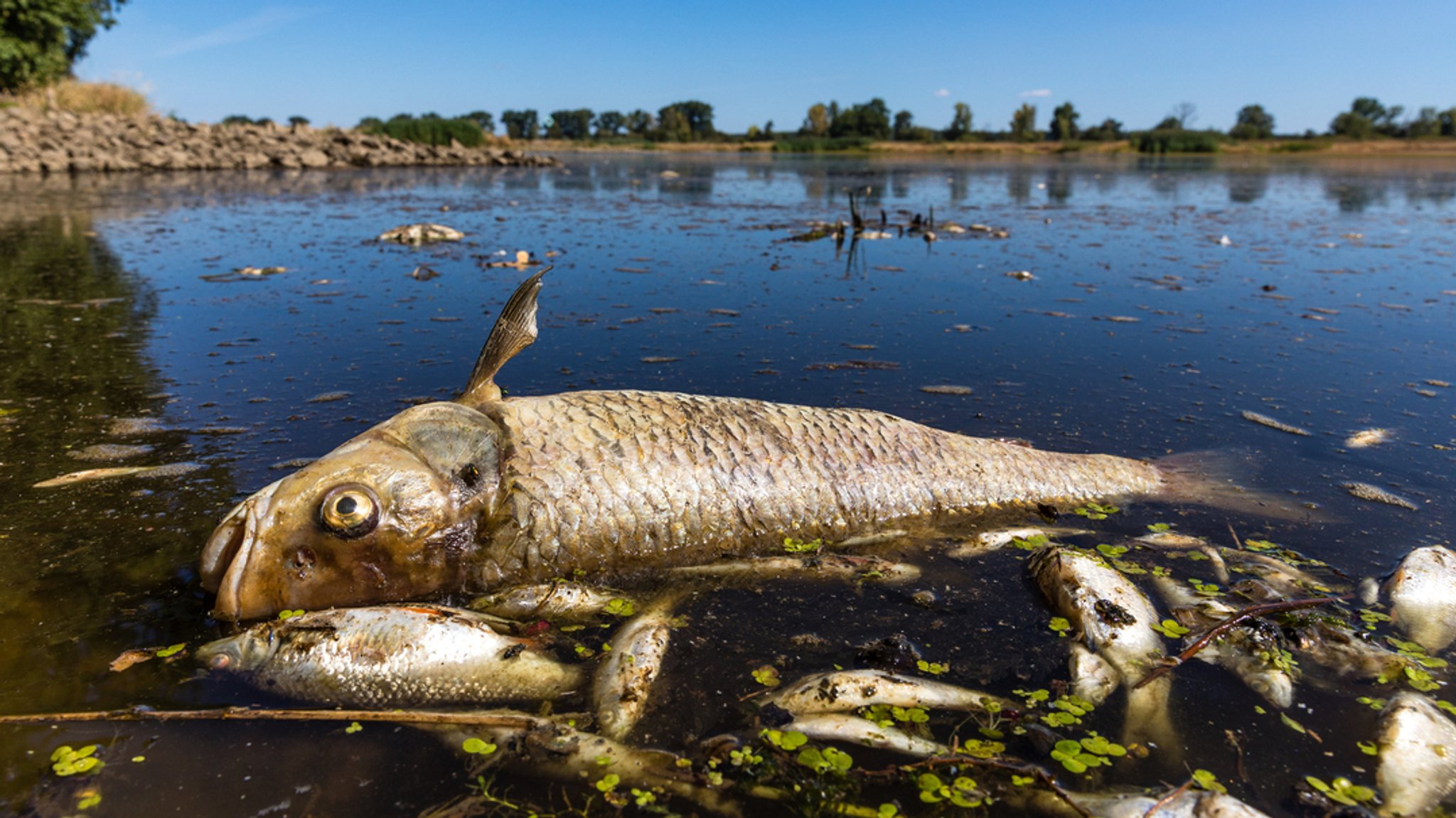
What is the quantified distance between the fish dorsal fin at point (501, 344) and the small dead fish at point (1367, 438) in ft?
17.5

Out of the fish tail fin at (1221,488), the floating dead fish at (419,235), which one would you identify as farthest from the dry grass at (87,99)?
the fish tail fin at (1221,488)

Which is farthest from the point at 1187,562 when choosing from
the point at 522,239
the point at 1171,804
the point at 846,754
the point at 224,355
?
the point at 522,239

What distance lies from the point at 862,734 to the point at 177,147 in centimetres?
4442

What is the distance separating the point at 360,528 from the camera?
10.1ft

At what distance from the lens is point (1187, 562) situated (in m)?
3.62

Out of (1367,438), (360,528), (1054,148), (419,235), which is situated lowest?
(1367,438)

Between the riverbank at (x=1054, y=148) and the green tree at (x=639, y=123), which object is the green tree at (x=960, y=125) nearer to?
the riverbank at (x=1054, y=148)

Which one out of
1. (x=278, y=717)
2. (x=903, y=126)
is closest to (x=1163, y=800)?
(x=278, y=717)

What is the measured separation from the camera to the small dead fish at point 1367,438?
197 inches

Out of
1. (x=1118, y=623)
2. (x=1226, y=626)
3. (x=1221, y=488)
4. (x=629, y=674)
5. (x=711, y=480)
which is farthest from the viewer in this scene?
(x=1221, y=488)

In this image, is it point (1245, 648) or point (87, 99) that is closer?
point (1245, 648)

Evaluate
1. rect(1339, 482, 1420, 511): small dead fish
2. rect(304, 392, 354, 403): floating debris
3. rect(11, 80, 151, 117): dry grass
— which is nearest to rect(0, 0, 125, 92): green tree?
rect(11, 80, 151, 117): dry grass

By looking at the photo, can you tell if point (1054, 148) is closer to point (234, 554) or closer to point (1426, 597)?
point (1426, 597)

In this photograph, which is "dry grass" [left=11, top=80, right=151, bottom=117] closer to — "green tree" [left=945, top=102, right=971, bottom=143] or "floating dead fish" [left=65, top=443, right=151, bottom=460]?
"floating dead fish" [left=65, top=443, right=151, bottom=460]
